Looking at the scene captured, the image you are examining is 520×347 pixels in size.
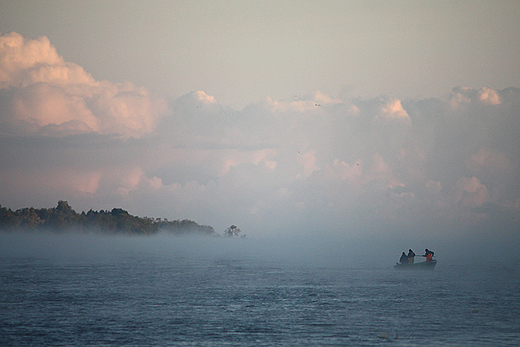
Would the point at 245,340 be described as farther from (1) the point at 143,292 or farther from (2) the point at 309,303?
(1) the point at 143,292

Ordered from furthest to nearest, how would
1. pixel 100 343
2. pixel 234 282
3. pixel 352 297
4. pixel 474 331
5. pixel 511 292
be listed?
pixel 234 282, pixel 511 292, pixel 352 297, pixel 474 331, pixel 100 343

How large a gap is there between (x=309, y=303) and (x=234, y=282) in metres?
26.2

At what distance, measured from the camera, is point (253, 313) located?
163 ft

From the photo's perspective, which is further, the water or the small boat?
the small boat

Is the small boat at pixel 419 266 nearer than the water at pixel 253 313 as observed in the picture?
No

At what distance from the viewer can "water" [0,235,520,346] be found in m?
38.4

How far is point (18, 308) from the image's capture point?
5106cm

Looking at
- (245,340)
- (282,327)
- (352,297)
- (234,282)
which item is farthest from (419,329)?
(234,282)

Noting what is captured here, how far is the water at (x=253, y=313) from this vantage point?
3838cm

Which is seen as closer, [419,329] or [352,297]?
[419,329]

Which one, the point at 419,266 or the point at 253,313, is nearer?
the point at 253,313

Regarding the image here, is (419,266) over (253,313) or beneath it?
over

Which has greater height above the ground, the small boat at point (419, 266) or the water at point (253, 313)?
the small boat at point (419, 266)

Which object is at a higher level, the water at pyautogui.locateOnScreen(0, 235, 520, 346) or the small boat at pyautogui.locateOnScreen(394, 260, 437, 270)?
the small boat at pyautogui.locateOnScreen(394, 260, 437, 270)
